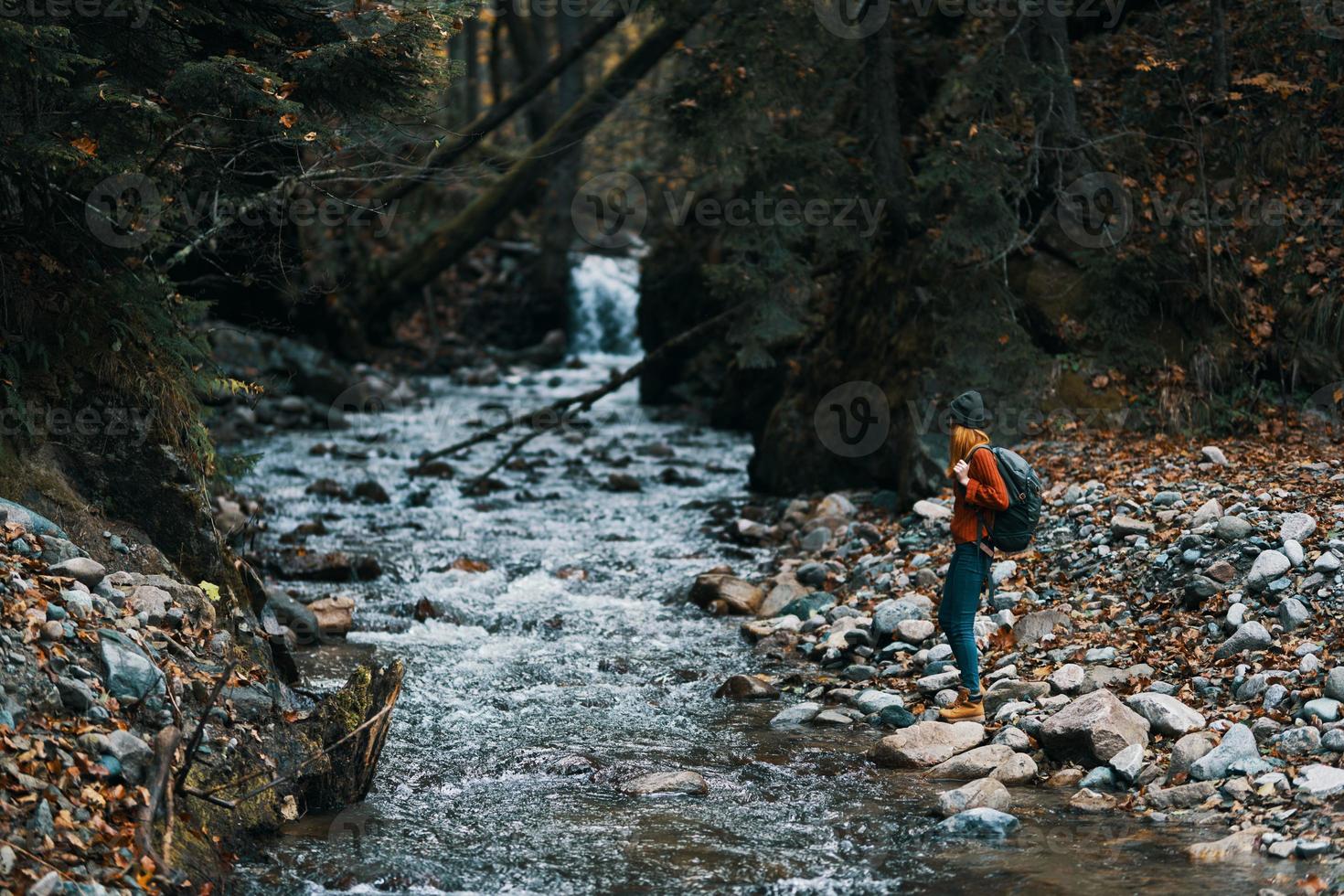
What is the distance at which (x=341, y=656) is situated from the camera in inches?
337

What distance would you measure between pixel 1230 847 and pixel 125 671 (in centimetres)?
505

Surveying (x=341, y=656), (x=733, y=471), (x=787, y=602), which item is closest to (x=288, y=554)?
(x=341, y=656)

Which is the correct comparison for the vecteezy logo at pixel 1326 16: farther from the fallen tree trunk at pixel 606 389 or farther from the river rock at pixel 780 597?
the river rock at pixel 780 597

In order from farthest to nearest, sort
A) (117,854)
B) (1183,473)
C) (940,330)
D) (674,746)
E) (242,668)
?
1. (940,330)
2. (1183,473)
3. (674,746)
4. (242,668)
5. (117,854)

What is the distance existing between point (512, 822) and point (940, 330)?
25.3 feet

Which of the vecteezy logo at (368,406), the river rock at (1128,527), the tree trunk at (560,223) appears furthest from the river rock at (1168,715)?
the tree trunk at (560,223)

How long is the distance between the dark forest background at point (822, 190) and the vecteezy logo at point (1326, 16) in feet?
0.12

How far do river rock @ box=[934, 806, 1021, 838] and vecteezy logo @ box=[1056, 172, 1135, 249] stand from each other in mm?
7758

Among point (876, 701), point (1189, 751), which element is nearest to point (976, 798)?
point (1189, 751)

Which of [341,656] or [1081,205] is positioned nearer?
[341,656]

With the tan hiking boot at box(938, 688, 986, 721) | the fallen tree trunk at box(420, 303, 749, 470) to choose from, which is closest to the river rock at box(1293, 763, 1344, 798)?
the tan hiking boot at box(938, 688, 986, 721)

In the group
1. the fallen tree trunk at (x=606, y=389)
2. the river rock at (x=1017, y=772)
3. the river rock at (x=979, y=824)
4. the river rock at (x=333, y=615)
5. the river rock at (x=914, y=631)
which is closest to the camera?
the river rock at (x=979, y=824)

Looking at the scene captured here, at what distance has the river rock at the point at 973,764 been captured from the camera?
245 inches

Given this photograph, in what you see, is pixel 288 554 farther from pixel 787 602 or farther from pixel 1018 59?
pixel 1018 59
